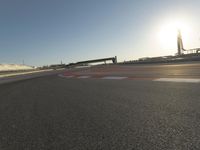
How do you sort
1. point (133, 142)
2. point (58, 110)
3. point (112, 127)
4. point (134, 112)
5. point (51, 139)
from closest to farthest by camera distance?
1. point (133, 142)
2. point (51, 139)
3. point (112, 127)
4. point (134, 112)
5. point (58, 110)

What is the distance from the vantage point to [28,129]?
3.09m

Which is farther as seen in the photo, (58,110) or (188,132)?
(58,110)

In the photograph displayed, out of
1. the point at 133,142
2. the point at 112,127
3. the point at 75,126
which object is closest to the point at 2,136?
the point at 75,126

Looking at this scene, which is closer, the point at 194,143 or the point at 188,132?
the point at 194,143

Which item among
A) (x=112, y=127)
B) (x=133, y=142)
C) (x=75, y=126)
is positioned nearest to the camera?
(x=133, y=142)

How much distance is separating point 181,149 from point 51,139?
1621 mm

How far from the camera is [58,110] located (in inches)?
164

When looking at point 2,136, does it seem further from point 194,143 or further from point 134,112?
point 194,143

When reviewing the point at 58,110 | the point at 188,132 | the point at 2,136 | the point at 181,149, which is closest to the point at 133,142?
the point at 181,149

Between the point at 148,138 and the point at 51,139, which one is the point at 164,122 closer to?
the point at 148,138

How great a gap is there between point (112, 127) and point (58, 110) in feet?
5.67

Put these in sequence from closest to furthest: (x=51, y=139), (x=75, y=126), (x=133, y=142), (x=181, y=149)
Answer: (x=181, y=149) → (x=133, y=142) → (x=51, y=139) → (x=75, y=126)

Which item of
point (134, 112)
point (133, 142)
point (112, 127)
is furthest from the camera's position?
point (134, 112)

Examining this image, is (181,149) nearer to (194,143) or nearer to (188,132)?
(194,143)
